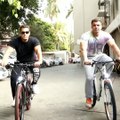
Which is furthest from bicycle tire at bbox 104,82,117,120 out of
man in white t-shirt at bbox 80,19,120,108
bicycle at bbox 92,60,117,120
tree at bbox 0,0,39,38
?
tree at bbox 0,0,39,38

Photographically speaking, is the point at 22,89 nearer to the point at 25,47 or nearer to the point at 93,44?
the point at 25,47

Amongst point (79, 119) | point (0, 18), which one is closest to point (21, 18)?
point (0, 18)

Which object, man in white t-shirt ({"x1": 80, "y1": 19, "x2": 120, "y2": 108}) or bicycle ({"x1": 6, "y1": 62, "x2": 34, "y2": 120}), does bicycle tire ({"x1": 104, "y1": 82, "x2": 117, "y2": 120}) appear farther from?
bicycle ({"x1": 6, "y1": 62, "x2": 34, "y2": 120})

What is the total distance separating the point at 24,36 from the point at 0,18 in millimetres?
24143

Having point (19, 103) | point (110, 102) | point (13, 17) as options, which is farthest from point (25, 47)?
point (13, 17)

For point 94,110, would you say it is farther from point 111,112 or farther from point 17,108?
point 17,108

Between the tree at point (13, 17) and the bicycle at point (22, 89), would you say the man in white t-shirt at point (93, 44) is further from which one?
the tree at point (13, 17)

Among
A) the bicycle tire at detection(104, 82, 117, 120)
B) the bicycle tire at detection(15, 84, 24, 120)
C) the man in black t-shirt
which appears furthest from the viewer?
the man in black t-shirt

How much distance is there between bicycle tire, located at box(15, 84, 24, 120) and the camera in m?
5.70

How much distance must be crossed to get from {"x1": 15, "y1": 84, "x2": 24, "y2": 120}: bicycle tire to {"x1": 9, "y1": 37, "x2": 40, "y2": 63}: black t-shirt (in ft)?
3.58

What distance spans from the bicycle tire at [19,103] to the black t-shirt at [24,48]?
1091mm

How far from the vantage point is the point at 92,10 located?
4512 centimetres

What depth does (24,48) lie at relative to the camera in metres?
7.05

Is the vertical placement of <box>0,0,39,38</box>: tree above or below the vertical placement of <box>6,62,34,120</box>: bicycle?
above
